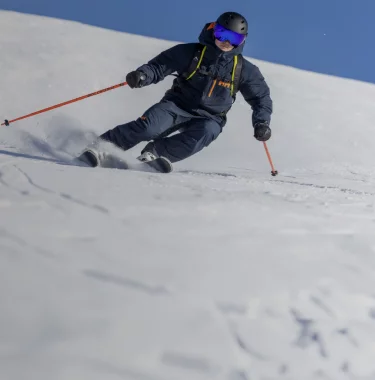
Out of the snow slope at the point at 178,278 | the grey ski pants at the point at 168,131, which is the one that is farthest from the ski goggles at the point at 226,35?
the snow slope at the point at 178,278

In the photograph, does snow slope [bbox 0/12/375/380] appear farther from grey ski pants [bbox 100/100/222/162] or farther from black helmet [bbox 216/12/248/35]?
black helmet [bbox 216/12/248/35]

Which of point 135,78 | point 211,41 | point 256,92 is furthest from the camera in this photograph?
point 256,92

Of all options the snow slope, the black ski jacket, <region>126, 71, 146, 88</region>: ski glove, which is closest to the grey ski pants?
the black ski jacket

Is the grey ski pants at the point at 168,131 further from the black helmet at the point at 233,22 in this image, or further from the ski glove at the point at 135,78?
the black helmet at the point at 233,22

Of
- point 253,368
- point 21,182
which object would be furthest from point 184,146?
point 253,368

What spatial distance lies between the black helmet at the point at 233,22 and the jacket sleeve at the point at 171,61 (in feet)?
1.20

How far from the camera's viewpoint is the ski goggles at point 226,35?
14.4ft

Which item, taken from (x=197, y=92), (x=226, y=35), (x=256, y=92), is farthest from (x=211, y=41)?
(x=256, y=92)

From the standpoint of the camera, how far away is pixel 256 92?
4.79m

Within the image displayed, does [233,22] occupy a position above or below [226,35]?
above

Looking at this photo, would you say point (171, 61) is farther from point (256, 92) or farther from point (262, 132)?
point (262, 132)

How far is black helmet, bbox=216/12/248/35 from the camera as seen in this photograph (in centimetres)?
437

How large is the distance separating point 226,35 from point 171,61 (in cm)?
54

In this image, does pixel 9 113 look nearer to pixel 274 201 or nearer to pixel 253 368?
pixel 274 201
